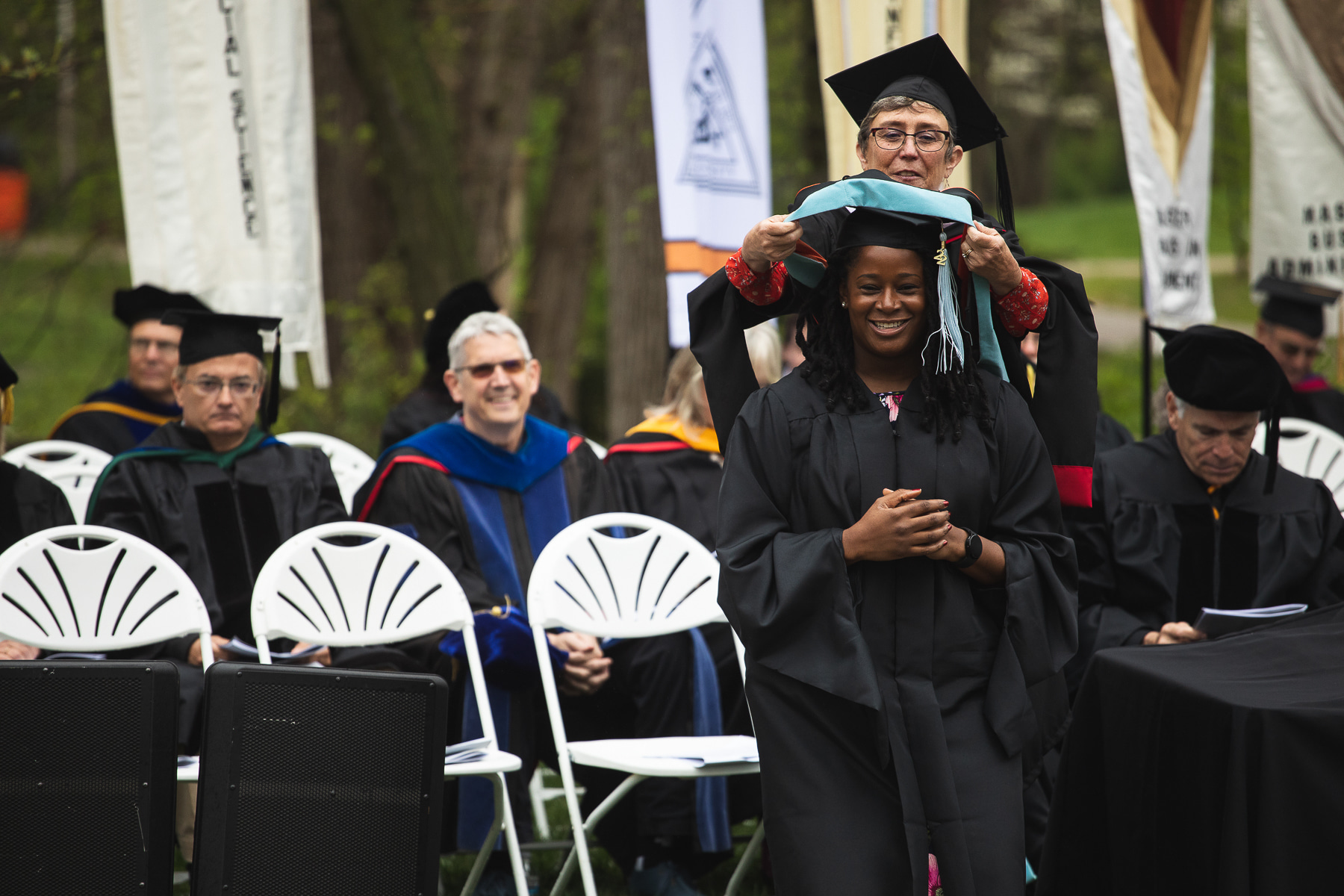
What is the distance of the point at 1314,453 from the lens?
5945mm

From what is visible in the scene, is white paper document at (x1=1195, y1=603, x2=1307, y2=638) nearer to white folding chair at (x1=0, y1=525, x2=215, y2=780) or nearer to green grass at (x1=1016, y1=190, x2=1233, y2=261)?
white folding chair at (x1=0, y1=525, x2=215, y2=780)

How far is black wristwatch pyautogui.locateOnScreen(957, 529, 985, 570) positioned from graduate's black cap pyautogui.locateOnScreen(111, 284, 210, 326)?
3.73 metres

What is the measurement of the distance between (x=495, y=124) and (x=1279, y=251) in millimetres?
6967

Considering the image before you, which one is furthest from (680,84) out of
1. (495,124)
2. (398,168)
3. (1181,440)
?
(495,124)

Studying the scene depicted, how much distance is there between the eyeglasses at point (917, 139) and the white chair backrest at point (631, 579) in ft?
5.68

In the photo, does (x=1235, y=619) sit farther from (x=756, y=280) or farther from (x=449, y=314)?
(x=449, y=314)

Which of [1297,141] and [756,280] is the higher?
[1297,141]

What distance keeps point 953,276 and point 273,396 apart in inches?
122

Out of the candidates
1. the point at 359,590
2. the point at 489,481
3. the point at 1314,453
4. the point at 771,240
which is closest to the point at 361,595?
the point at 359,590

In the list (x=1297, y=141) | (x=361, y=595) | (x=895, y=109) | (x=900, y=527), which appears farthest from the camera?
(x=1297, y=141)

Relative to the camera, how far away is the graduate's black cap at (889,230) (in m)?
2.96

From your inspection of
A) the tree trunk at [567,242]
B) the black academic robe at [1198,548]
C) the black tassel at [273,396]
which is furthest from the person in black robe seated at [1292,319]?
the tree trunk at [567,242]

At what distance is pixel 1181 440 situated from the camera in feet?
15.9

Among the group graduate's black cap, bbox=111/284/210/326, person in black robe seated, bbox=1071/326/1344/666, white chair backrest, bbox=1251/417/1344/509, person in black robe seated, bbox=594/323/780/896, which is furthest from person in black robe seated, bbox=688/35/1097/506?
graduate's black cap, bbox=111/284/210/326
